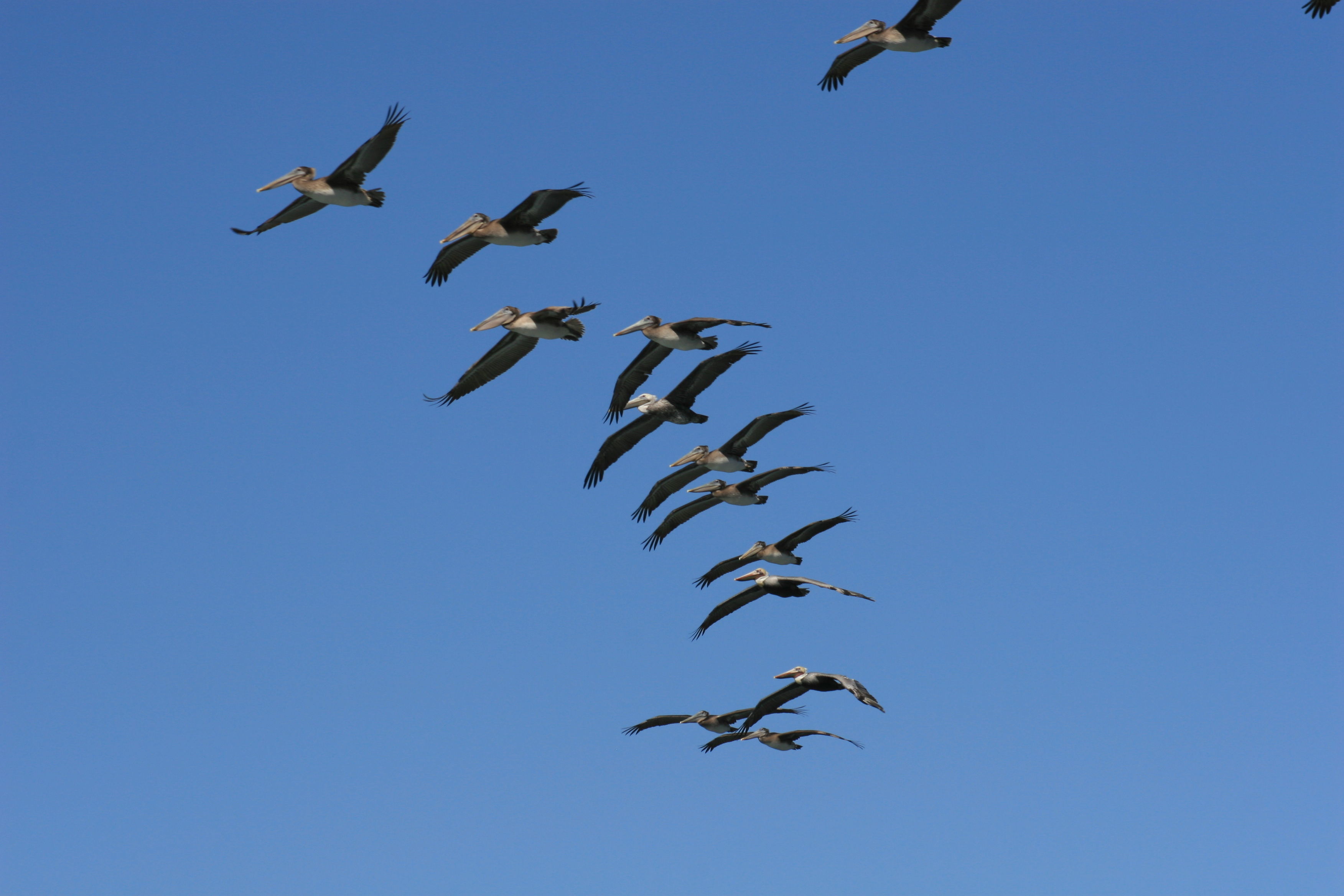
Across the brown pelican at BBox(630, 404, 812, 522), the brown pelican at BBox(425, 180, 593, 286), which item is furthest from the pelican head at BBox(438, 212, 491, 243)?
the brown pelican at BBox(630, 404, 812, 522)

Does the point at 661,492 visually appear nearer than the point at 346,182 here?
No

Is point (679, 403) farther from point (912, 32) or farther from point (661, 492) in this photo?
point (912, 32)

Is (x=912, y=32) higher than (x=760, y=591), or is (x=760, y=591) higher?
(x=912, y=32)

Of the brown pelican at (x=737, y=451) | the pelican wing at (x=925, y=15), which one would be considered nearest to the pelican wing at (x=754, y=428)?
the brown pelican at (x=737, y=451)

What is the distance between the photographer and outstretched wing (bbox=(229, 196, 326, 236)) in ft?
81.3

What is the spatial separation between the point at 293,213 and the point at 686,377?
719 centimetres

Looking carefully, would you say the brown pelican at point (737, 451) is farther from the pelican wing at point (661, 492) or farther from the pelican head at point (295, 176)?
the pelican head at point (295, 176)

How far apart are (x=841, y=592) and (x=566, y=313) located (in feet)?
21.5

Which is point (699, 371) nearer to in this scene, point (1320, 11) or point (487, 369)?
point (487, 369)

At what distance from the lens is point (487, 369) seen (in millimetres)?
26859

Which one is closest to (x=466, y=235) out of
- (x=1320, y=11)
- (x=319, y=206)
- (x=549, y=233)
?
(x=549, y=233)

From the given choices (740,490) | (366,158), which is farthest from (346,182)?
(740,490)

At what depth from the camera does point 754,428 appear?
26.0 m

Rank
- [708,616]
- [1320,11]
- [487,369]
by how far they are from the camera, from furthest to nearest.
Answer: [708,616], [487,369], [1320,11]
